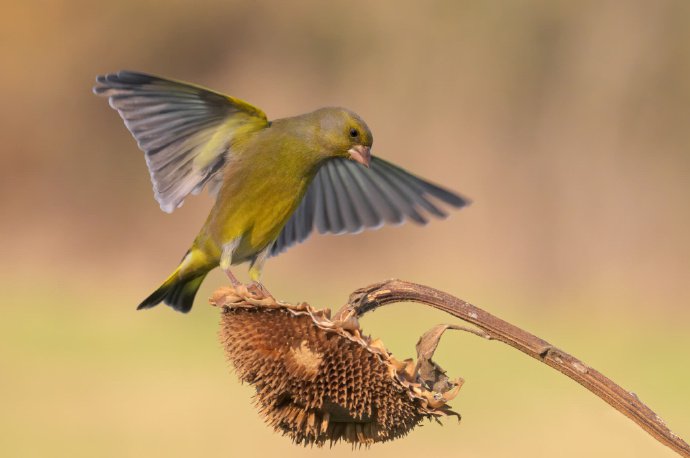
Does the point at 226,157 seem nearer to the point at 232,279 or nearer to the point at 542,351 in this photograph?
the point at 232,279

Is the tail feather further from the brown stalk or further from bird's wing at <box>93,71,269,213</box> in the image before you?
the brown stalk

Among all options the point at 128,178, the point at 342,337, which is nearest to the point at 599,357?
the point at 128,178

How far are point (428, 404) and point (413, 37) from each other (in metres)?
11.2

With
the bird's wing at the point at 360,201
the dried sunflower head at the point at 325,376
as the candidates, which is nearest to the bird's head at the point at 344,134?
the bird's wing at the point at 360,201

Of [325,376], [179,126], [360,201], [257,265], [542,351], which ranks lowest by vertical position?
A: [325,376]

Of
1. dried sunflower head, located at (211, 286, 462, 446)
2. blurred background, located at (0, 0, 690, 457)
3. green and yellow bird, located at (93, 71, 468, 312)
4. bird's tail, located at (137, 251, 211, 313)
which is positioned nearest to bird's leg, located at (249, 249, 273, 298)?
green and yellow bird, located at (93, 71, 468, 312)

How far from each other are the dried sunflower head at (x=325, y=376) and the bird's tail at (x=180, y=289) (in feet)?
4.63

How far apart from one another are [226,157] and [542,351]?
6.87ft

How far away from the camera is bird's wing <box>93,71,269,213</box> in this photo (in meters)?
4.05

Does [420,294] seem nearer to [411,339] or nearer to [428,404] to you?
[428,404]

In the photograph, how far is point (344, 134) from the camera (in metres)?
4.16

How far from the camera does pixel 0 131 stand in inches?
549

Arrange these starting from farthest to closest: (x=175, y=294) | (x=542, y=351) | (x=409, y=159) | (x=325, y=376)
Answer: (x=409, y=159) → (x=175, y=294) → (x=325, y=376) → (x=542, y=351)

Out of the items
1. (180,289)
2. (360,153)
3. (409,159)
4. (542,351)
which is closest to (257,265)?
(180,289)
